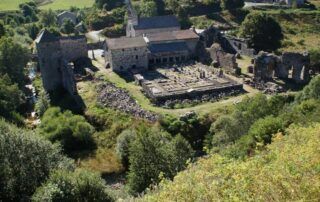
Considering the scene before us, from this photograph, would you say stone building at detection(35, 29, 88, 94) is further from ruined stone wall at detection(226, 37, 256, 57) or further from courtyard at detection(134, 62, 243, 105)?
ruined stone wall at detection(226, 37, 256, 57)

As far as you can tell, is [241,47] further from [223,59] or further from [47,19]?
[47,19]

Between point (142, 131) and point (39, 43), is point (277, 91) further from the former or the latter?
point (39, 43)

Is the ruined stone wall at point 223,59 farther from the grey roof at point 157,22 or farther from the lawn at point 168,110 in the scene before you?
the grey roof at point 157,22

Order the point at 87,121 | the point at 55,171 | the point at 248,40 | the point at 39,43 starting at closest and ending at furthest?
1. the point at 55,171
2. the point at 87,121
3. the point at 39,43
4. the point at 248,40

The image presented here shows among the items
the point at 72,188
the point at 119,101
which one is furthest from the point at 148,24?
the point at 72,188

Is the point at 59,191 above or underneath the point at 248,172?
underneath

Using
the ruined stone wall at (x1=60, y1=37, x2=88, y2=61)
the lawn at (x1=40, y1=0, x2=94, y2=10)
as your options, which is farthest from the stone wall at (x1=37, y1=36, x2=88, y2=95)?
the lawn at (x1=40, y1=0, x2=94, y2=10)

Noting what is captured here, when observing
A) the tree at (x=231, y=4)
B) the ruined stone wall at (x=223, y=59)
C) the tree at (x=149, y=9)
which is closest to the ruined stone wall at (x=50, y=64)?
the ruined stone wall at (x=223, y=59)

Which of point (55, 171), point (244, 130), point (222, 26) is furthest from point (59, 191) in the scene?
point (222, 26)
